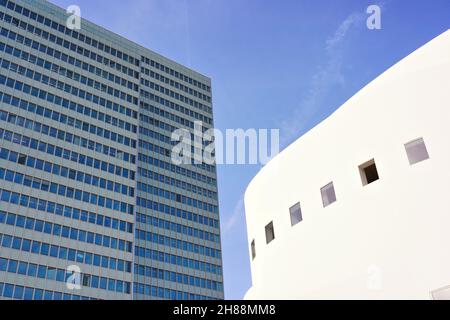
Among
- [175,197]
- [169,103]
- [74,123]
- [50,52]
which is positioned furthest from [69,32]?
[175,197]

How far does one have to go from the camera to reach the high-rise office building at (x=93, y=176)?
59438mm

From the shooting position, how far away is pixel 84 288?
194 feet

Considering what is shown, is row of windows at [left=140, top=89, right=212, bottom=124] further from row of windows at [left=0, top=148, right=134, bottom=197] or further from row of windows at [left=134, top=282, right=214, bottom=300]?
row of windows at [left=134, top=282, right=214, bottom=300]

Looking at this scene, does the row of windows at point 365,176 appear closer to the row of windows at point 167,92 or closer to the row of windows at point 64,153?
the row of windows at point 64,153

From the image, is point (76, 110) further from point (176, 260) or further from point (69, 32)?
point (176, 260)

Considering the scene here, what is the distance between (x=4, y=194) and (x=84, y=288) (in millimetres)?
15475

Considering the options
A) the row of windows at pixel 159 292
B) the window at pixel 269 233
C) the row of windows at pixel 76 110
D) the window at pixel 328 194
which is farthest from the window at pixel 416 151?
the row of windows at pixel 76 110

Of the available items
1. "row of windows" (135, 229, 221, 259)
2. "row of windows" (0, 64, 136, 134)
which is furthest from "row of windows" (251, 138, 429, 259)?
"row of windows" (0, 64, 136, 134)

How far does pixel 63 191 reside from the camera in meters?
64.3

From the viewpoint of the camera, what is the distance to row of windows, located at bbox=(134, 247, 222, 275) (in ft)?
236

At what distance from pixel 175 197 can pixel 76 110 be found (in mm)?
22101

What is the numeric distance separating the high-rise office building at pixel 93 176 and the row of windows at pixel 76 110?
0.54 ft

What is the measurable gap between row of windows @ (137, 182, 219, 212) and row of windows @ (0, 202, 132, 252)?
47.2 feet
